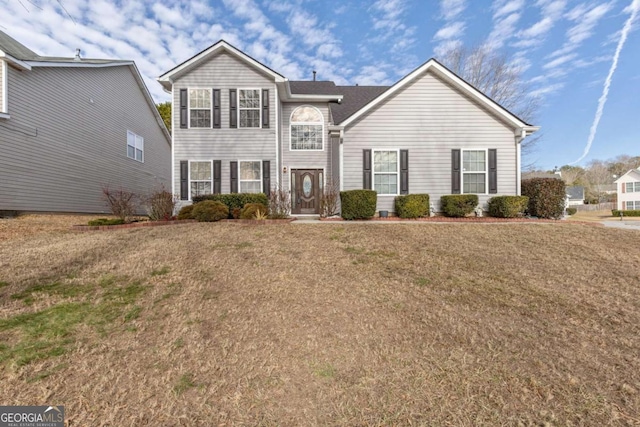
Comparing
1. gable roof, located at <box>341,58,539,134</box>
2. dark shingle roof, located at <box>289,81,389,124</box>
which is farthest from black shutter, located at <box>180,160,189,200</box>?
gable roof, located at <box>341,58,539,134</box>

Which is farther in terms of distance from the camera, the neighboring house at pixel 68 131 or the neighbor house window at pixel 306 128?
the neighbor house window at pixel 306 128

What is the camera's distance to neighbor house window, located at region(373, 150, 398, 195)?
11656 mm

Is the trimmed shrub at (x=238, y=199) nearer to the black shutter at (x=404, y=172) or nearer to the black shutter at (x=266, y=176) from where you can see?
the black shutter at (x=266, y=176)

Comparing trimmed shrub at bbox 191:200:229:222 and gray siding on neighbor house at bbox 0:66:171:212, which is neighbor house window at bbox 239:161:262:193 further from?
gray siding on neighbor house at bbox 0:66:171:212

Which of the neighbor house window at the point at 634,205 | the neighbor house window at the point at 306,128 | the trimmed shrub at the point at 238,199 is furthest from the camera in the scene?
the neighbor house window at the point at 634,205

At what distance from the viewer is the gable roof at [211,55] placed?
1168cm

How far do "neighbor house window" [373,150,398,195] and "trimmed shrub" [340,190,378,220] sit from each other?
132cm

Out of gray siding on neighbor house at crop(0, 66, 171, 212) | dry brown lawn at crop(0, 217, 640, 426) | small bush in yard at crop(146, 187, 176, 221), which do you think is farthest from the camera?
gray siding on neighbor house at crop(0, 66, 171, 212)

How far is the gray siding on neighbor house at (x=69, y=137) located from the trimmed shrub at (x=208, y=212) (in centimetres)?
704

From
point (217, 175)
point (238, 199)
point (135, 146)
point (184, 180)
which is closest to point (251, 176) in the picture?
→ point (217, 175)

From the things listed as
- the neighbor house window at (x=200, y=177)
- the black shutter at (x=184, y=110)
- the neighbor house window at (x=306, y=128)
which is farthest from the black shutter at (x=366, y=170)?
the black shutter at (x=184, y=110)

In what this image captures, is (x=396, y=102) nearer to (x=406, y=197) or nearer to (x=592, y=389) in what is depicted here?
(x=406, y=197)

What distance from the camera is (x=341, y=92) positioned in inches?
612

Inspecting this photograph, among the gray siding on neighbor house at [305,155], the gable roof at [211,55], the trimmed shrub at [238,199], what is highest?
the gable roof at [211,55]
